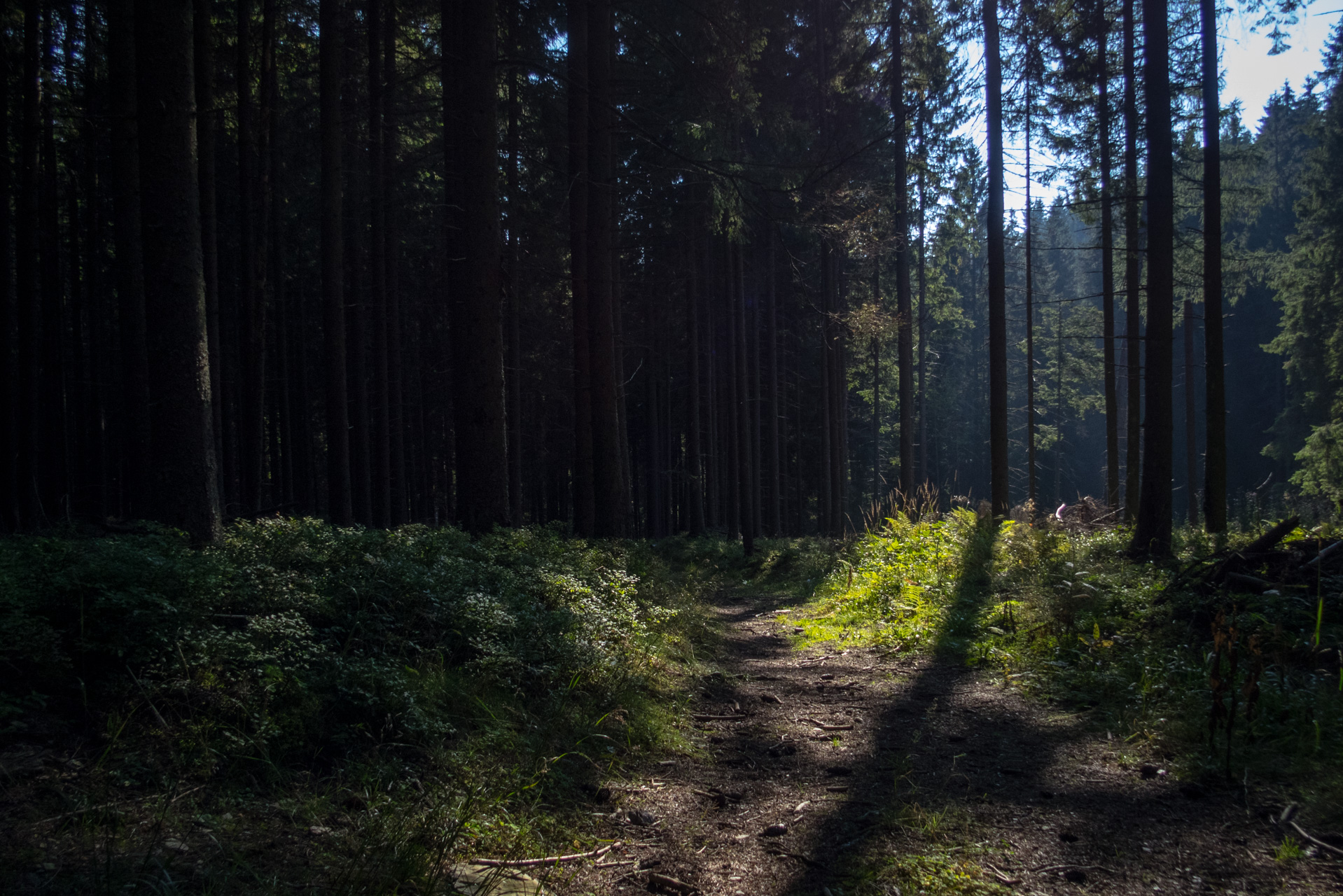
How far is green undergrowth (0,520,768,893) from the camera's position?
7.79ft

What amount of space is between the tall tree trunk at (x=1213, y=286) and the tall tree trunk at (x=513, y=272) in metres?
11.5

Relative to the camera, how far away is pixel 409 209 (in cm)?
1747

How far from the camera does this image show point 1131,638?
558 centimetres

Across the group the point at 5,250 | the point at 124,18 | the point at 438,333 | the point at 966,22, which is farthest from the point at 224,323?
the point at 966,22

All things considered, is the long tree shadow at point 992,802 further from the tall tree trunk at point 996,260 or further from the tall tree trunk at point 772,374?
the tall tree trunk at point 772,374

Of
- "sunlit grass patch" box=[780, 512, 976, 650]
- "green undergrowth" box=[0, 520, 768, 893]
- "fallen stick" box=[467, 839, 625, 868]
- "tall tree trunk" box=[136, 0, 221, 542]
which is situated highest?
"tall tree trunk" box=[136, 0, 221, 542]

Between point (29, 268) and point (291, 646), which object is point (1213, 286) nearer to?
point (291, 646)

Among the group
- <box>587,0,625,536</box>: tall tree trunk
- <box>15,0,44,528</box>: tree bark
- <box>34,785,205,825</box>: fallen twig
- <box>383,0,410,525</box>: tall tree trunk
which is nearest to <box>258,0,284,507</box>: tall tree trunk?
<box>383,0,410,525</box>: tall tree trunk

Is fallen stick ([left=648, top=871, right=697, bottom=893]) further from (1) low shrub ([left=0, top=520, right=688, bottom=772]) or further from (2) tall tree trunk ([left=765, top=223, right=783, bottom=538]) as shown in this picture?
(2) tall tree trunk ([left=765, top=223, right=783, bottom=538])

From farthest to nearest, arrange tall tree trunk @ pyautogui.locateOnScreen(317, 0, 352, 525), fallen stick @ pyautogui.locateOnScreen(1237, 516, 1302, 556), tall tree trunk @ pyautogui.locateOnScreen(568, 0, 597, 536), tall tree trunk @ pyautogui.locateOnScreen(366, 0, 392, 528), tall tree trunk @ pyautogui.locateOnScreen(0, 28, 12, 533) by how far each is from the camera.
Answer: tall tree trunk @ pyautogui.locateOnScreen(366, 0, 392, 528) → tall tree trunk @ pyautogui.locateOnScreen(0, 28, 12, 533) → tall tree trunk @ pyautogui.locateOnScreen(317, 0, 352, 525) → tall tree trunk @ pyautogui.locateOnScreen(568, 0, 597, 536) → fallen stick @ pyautogui.locateOnScreen(1237, 516, 1302, 556)

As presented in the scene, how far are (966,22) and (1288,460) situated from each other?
3545 cm

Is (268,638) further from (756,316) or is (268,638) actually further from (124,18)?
(756,316)

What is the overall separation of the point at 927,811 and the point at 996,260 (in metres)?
11.9

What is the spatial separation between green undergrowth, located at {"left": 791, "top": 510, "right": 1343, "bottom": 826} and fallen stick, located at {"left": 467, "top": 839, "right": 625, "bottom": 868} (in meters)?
2.85
